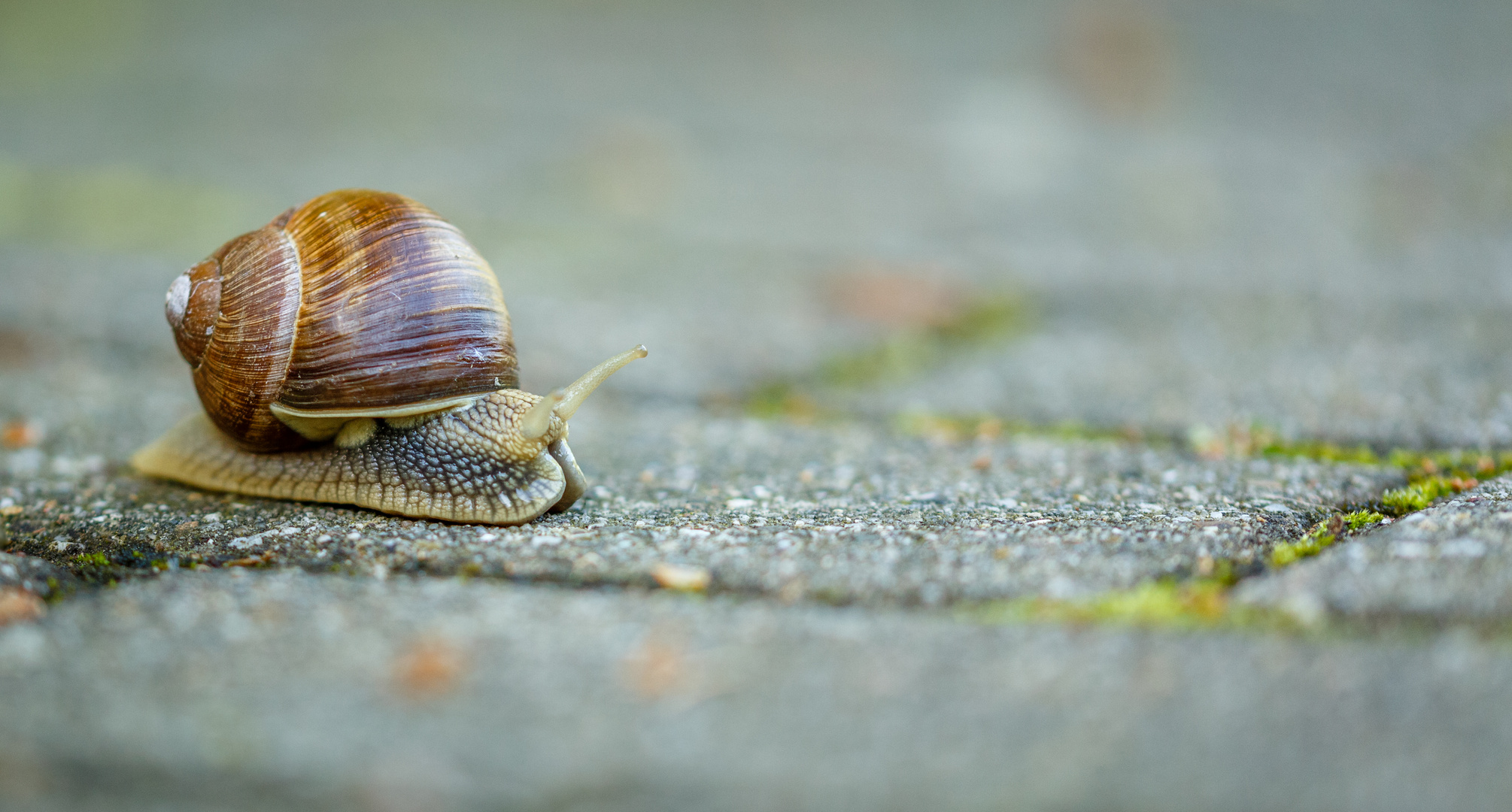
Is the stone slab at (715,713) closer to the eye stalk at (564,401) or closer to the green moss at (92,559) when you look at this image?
the green moss at (92,559)

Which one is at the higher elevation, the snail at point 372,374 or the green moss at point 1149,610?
the snail at point 372,374

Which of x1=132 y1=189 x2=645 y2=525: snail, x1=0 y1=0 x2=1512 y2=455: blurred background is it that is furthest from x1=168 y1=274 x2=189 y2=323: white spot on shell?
x1=0 y1=0 x2=1512 y2=455: blurred background

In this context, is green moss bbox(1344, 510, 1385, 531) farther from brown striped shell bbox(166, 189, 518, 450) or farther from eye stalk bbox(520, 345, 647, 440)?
brown striped shell bbox(166, 189, 518, 450)

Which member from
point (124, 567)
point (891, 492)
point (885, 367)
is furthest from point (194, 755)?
point (885, 367)

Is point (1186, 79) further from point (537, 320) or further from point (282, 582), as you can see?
point (282, 582)

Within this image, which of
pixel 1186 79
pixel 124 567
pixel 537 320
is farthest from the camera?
pixel 1186 79

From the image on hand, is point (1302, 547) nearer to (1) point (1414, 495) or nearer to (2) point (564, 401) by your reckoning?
(1) point (1414, 495)

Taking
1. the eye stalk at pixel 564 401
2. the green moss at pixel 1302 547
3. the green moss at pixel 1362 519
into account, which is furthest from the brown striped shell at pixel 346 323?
the green moss at pixel 1362 519
